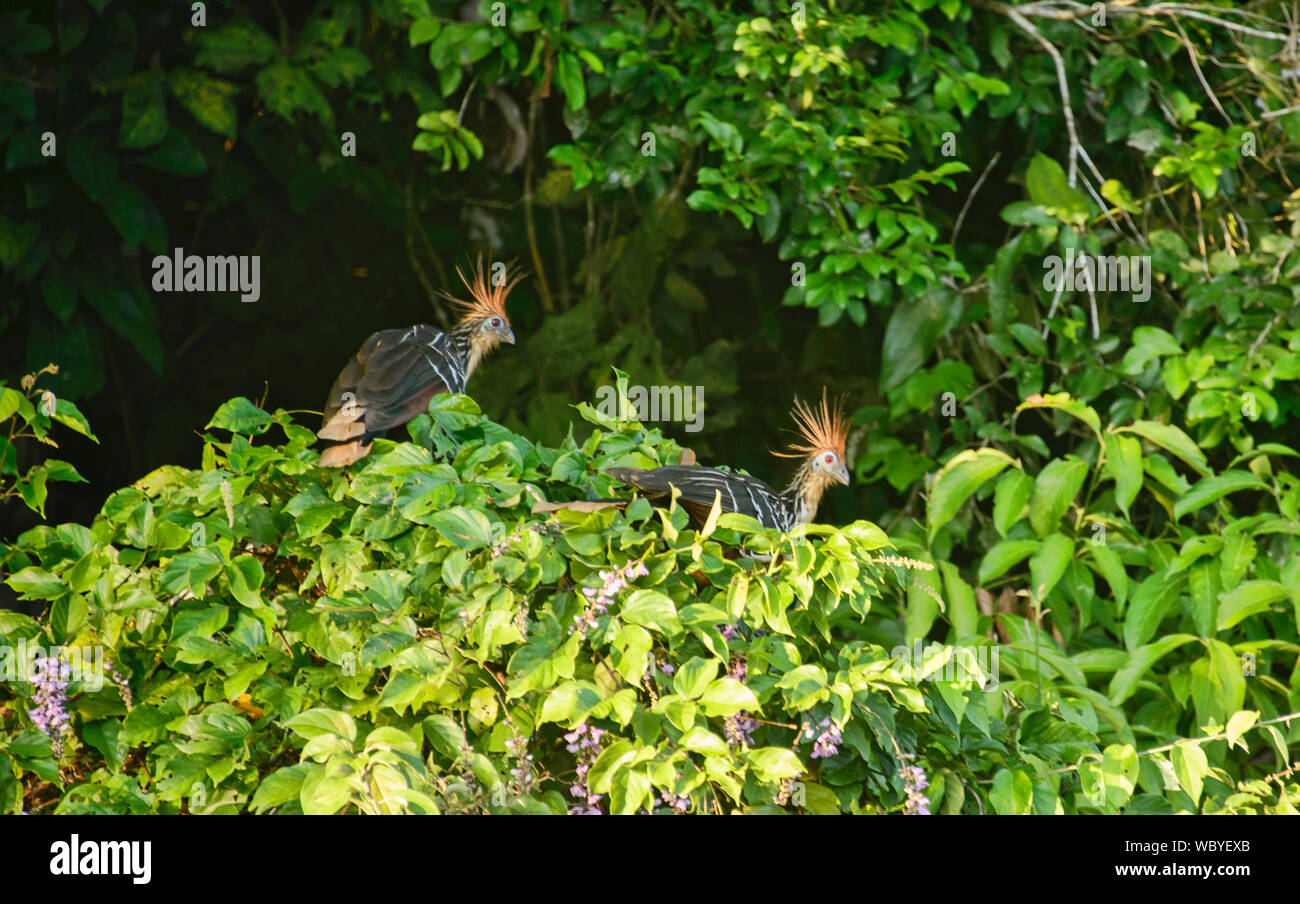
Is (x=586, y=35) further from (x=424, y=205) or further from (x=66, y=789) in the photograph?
(x=66, y=789)

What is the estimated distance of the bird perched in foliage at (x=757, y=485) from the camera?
1486 mm

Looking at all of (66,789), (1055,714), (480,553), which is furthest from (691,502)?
(66,789)

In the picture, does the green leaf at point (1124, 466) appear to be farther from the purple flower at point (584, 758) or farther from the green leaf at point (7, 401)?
the green leaf at point (7, 401)

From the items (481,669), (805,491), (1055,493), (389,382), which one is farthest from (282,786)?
(1055,493)

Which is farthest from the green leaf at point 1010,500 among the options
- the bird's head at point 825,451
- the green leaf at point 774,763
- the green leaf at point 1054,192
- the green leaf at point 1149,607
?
the green leaf at point 774,763

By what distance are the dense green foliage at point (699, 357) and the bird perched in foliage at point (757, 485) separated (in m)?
0.08

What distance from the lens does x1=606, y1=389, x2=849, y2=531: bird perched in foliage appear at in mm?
1486

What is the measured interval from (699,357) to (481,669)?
78.6 inches

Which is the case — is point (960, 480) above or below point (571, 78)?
below

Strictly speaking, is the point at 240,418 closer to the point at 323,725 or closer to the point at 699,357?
the point at 323,725

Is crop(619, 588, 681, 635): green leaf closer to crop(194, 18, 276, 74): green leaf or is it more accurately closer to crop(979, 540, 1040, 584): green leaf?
crop(979, 540, 1040, 584): green leaf

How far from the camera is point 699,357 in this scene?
3.17m

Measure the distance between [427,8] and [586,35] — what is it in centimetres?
39

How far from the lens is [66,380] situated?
273 cm
